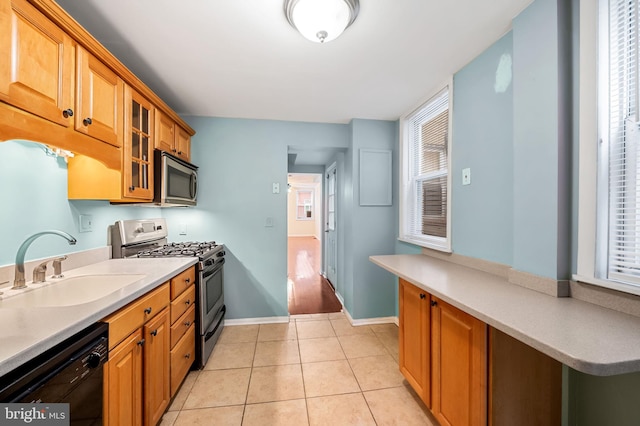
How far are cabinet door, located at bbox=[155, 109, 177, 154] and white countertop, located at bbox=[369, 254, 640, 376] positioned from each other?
233 cm

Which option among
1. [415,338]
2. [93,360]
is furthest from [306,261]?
[93,360]

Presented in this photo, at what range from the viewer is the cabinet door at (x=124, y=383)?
1092 millimetres

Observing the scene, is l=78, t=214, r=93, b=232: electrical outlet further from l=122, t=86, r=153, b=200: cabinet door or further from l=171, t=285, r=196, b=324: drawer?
l=171, t=285, r=196, b=324: drawer

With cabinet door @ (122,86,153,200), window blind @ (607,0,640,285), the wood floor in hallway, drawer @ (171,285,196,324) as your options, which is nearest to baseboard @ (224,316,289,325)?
the wood floor in hallway

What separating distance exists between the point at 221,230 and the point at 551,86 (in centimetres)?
297

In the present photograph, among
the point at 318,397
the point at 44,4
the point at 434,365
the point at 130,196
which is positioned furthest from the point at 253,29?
the point at 318,397

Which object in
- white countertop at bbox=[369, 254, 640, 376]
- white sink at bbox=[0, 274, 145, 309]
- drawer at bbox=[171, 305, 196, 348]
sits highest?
white countertop at bbox=[369, 254, 640, 376]

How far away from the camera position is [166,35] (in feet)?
5.16

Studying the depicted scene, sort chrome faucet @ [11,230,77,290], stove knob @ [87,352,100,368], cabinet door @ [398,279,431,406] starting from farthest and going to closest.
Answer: cabinet door @ [398,279,431,406] < chrome faucet @ [11,230,77,290] < stove knob @ [87,352,100,368]

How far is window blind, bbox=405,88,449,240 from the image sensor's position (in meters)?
2.27

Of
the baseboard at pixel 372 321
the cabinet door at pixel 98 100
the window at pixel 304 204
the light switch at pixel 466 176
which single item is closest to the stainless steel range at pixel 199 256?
the cabinet door at pixel 98 100

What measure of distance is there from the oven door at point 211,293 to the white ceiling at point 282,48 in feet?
5.41

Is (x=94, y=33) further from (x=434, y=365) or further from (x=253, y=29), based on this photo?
(x=434, y=365)

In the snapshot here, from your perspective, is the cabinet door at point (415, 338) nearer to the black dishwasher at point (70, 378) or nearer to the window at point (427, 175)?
the window at point (427, 175)
